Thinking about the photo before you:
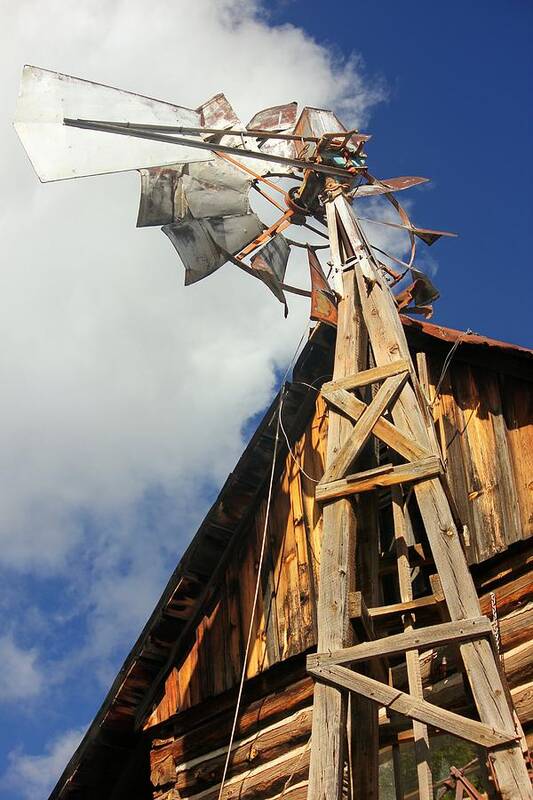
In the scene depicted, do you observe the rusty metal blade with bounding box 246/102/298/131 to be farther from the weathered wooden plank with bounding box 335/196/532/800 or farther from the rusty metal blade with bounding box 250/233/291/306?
the weathered wooden plank with bounding box 335/196/532/800

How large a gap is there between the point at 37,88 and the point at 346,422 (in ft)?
13.2

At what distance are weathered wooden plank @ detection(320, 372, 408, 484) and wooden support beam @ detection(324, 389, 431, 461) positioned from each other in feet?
0.20

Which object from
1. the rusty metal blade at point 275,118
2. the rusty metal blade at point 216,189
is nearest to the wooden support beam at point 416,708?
the rusty metal blade at point 216,189

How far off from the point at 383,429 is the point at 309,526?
2.88m

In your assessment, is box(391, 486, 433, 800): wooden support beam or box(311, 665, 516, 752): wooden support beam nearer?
box(311, 665, 516, 752): wooden support beam

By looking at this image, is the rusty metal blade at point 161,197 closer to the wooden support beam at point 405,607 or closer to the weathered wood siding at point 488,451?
the weathered wood siding at point 488,451

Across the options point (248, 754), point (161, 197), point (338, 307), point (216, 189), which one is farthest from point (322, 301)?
point (248, 754)

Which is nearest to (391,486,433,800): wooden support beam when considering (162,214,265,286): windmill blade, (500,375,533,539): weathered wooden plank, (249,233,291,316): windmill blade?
(500,375,533,539): weathered wooden plank

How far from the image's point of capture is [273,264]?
8.48m

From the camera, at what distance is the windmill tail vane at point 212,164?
309 inches

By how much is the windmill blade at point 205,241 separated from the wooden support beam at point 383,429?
2.41 meters

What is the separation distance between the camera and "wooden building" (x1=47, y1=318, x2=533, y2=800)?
23.7 feet

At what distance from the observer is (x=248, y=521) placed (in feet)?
32.2

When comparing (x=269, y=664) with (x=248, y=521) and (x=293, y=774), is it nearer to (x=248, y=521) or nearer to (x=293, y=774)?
(x=293, y=774)
